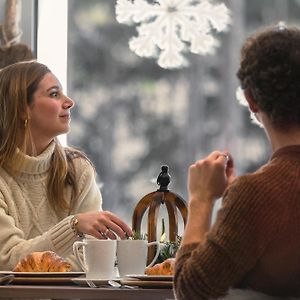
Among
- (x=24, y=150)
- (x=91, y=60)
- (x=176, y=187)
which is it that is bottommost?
(x=176, y=187)

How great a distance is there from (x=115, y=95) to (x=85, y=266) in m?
1.69

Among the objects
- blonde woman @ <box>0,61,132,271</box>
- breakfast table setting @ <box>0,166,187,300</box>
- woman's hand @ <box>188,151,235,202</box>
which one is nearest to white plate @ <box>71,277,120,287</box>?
breakfast table setting @ <box>0,166,187,300</box>

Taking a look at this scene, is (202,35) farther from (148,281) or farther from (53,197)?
(148,281)

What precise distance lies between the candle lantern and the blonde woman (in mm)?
249

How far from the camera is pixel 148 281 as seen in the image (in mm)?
1707

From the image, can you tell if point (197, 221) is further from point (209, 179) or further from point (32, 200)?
point (32, 200)

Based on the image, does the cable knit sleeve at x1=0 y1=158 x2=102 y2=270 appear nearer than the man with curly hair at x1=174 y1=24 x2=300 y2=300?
No

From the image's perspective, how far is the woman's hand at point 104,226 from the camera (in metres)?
2.03

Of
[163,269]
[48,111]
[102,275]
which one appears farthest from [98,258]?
[48,111]

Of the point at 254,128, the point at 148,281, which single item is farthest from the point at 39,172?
the point at 148,281

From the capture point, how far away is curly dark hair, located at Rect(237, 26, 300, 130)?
4.33 ft

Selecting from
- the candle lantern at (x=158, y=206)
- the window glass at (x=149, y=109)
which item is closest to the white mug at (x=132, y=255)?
the candle lantern at (x=158, y=206)

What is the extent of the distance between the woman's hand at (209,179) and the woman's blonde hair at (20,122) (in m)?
1.42

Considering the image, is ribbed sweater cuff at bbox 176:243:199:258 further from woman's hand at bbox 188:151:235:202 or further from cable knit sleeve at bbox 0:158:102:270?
cable knit sleeve at bbox 0:158:102:270
